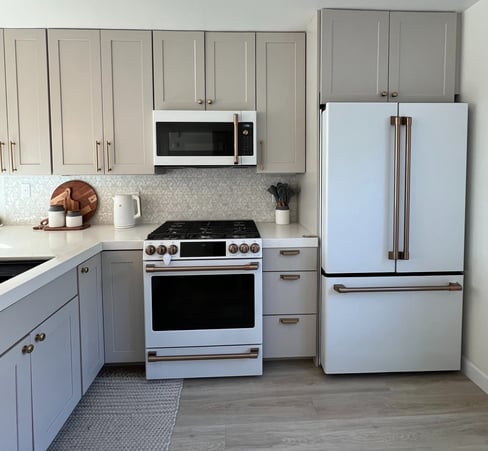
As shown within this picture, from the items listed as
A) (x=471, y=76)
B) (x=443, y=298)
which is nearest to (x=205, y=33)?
(x=471, y=76)

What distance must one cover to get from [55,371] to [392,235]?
1.92 metres

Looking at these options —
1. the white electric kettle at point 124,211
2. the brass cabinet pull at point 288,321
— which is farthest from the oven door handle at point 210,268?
the white electric kettle at point 124,211

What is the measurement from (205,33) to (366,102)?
1206 millimetres

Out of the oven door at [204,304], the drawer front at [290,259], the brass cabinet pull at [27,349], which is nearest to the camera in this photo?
the brass cabinet pull at [27,349]

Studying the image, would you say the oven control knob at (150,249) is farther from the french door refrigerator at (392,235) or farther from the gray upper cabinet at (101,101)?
the french door refrigerator at (392,235)

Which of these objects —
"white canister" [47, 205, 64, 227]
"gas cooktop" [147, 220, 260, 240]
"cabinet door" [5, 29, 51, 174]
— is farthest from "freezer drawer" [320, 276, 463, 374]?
"cabinet door" [5, 29, 51, 174]

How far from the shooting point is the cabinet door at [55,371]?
162 centimetres

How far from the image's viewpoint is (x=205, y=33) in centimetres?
→ 274

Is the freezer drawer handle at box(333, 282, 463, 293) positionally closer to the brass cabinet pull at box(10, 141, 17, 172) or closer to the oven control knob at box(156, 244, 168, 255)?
the oven control knob at box(156, 244, 168, 255)

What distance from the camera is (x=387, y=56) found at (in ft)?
8.06

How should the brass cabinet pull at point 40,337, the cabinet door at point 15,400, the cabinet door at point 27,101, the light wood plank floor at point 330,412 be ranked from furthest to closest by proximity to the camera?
1. the cabinet door at point 27,101
2. the light wood plank floor at point 330,412
3. the brass cabinet pull at point 40,337
4. the cabinet door at point 15,400

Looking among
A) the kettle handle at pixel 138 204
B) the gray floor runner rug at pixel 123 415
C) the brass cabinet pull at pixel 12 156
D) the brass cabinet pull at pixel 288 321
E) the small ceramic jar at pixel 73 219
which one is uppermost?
the brass cabinet pull at pixel 12 156

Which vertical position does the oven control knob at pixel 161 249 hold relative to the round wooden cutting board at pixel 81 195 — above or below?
below

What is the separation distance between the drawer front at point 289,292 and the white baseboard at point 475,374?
Result: 1020 mm
